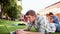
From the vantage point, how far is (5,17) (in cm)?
259

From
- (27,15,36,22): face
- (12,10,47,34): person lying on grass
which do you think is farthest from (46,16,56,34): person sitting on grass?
(27,15,36,22): face

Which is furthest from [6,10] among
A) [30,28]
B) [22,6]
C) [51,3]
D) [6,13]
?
[51,3]

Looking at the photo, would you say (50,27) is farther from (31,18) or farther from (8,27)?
(8,27)

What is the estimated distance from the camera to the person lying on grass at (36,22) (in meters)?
2.45

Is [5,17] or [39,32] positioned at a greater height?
[5,17]

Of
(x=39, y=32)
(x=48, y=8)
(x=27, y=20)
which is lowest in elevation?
(x=39, y=32)

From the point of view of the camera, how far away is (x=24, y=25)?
2.53 m

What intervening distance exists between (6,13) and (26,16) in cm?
27

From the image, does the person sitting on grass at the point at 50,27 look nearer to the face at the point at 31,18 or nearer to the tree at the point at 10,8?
the face at the point at 31,18

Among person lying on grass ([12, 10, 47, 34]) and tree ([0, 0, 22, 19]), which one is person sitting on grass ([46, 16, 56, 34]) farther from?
tree ([0, 0, 22, 19])

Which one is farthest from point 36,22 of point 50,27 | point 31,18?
point 50,27

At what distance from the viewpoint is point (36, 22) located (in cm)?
248

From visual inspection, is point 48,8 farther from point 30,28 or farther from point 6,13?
point 6,13

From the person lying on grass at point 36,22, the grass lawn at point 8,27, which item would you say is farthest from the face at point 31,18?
the grass lawn at point 8,27
